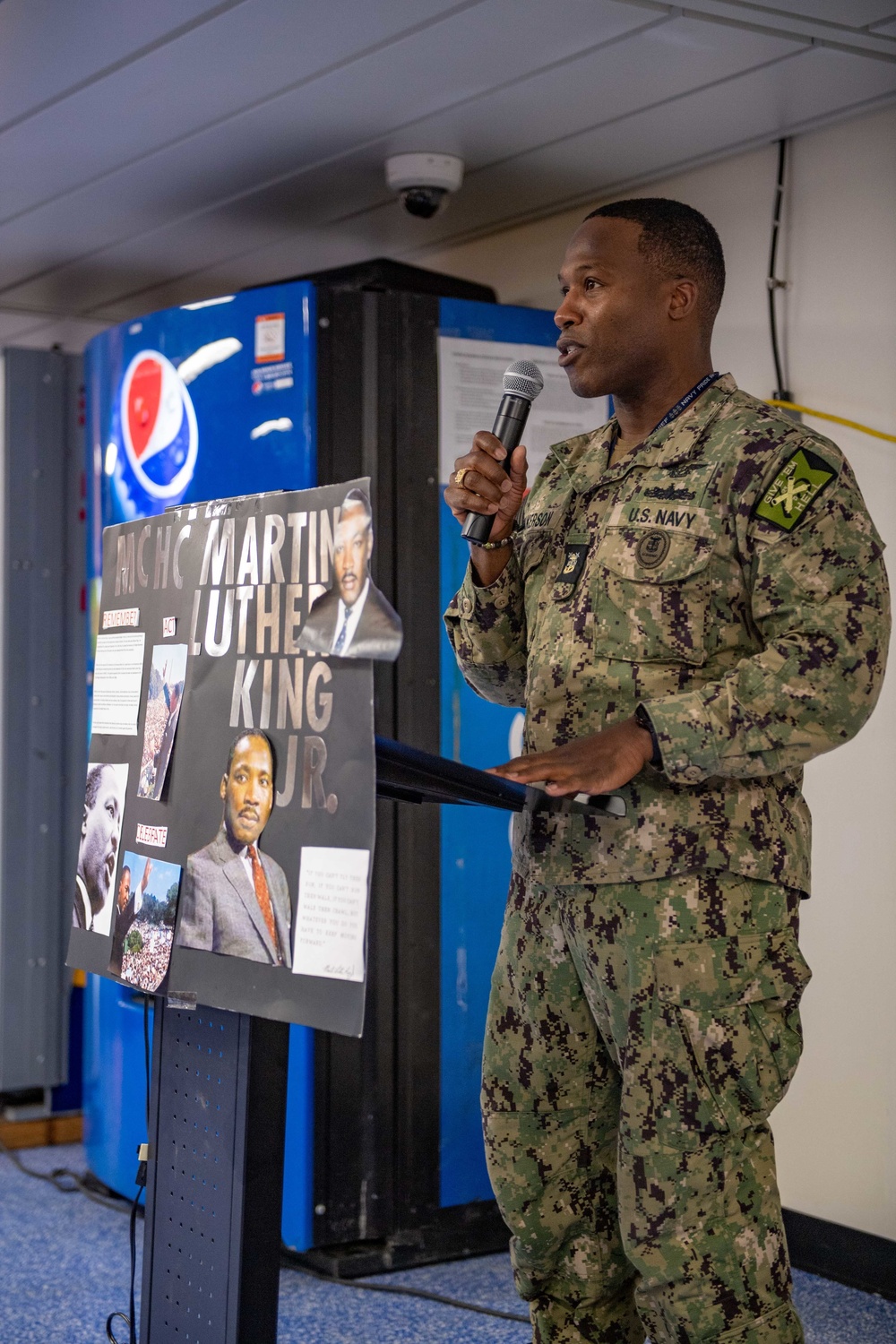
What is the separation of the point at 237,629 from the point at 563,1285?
0.97m

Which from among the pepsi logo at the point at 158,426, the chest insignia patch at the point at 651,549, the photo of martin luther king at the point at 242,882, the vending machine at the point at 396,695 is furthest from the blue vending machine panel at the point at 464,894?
the photo of martin luther king at the point at 242,882

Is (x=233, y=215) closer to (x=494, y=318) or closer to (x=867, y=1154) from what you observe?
(x=494, y=318)

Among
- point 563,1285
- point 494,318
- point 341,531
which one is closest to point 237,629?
point 341,531

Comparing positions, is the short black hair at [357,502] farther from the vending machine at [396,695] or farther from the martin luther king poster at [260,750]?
the vending machine at [396,695]

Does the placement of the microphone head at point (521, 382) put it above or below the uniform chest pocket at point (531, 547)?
above

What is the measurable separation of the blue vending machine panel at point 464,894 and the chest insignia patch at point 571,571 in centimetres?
113

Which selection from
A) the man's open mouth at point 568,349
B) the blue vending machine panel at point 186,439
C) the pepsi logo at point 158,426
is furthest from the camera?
the pepsi logo at point 158,426

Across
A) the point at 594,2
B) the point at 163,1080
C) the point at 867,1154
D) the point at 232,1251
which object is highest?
the point at 594,2

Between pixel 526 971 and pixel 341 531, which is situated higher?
pixel 341 531

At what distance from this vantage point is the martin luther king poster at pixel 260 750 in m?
1.32

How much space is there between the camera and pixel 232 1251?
1.52 m

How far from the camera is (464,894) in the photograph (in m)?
2.99

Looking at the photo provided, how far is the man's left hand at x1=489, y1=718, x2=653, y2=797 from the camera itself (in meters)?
1.50

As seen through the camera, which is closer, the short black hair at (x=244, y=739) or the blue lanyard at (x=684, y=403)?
the short black hair at (x=244, y=739)
